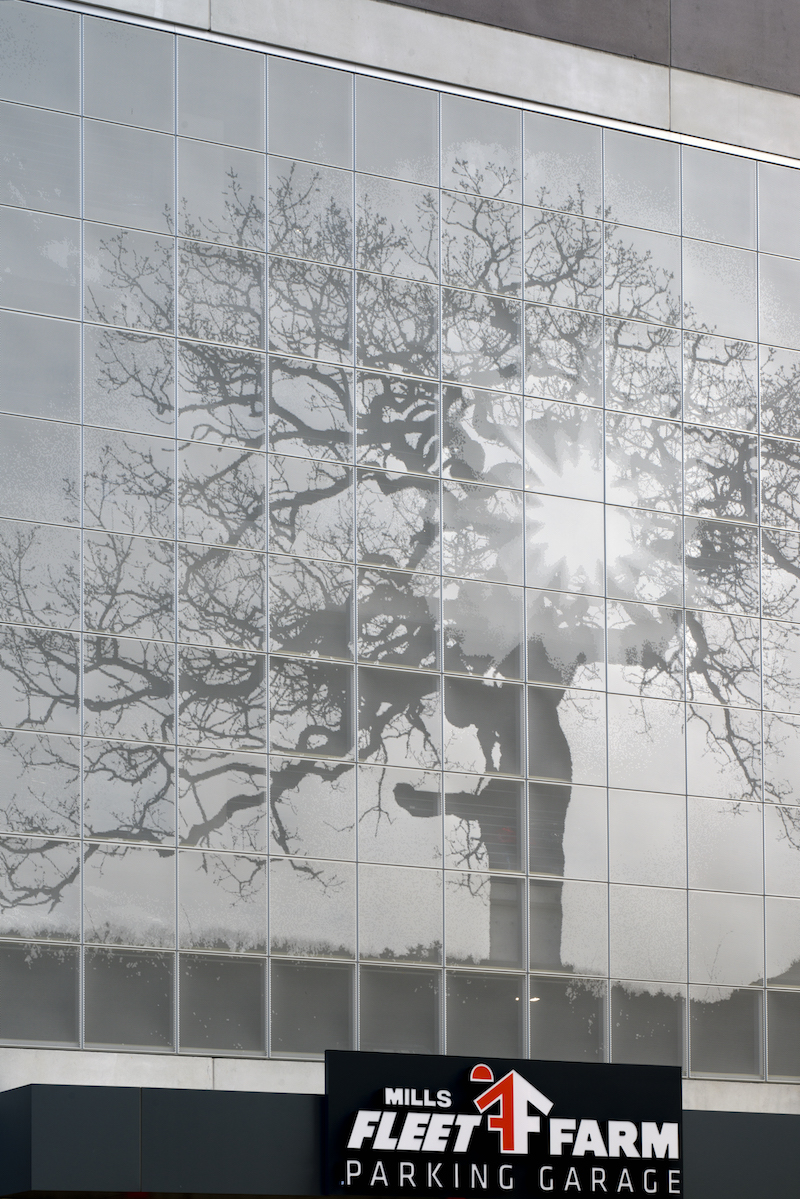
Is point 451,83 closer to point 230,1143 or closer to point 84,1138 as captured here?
point 230,1143

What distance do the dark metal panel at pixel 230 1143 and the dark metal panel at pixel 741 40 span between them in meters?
15.2

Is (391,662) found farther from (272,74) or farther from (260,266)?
(272,74)

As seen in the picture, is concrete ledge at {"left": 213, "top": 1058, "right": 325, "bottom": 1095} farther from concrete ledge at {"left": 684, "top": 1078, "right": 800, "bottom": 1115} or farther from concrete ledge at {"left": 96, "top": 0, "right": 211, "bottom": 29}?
concrete ledge at {"left": 96, "top": 0, "right": 211, "bottom": 29}

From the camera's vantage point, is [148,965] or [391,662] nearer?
[148,965]

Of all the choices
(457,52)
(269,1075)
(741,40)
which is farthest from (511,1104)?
(741,40)

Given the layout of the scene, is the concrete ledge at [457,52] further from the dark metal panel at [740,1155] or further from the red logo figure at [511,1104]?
the dark metal panel at [740,1155]

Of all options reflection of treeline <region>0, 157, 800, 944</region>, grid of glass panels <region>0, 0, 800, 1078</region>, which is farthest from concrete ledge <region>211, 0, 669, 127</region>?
reflection of treeline <region>0, 157, 800, 944</region>

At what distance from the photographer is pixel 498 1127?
17.1 m

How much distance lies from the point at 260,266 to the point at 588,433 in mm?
4685

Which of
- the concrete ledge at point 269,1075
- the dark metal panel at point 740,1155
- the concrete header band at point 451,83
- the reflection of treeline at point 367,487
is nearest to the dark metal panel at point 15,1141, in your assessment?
the reflection of treeline at point 367,487

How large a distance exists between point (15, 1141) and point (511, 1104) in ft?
16.6

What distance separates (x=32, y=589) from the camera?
59.7ft

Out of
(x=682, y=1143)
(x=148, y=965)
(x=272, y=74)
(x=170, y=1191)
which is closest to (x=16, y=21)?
(x=272, y=74)

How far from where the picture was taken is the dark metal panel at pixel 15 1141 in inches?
604
